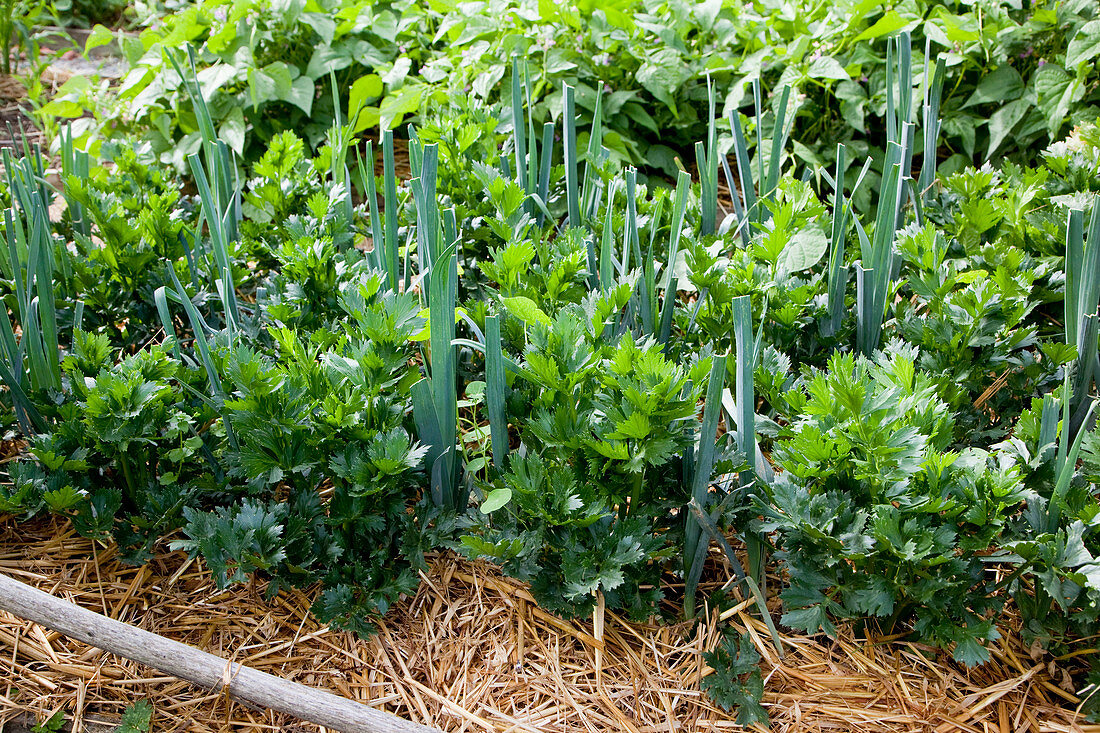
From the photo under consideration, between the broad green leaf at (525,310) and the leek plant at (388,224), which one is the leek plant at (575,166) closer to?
the leek plant at (388,224)

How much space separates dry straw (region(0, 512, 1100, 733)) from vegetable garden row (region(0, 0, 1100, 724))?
56 millimetres

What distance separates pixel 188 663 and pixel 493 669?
0.42 m

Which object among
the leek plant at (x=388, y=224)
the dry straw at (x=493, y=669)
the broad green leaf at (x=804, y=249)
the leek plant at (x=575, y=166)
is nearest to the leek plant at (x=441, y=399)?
the dry straw at (x=493, y=669)

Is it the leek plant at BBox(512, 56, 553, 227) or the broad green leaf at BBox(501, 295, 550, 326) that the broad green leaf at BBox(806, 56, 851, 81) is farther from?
the broad green leaf at BBox(501, 295, 550, 326)

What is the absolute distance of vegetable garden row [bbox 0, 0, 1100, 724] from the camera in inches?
42.3

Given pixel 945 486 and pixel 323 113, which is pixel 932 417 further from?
pixel 323 113

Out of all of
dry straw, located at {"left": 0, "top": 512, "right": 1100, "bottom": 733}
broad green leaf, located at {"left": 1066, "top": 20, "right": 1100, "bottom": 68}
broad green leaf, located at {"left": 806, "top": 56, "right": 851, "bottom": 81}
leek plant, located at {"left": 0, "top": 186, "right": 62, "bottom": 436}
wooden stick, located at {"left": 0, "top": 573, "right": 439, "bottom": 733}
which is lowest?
dry straw, located at {"left": 0, "top": 512, "right": 1100, "bottom": 733}

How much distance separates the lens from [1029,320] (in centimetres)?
Answer: 161

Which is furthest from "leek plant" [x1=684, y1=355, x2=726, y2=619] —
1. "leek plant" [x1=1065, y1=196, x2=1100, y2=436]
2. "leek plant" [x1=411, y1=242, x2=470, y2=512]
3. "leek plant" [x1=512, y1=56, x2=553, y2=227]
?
"leek plant" [x1=512, y1=56, x2=553, y2=227]

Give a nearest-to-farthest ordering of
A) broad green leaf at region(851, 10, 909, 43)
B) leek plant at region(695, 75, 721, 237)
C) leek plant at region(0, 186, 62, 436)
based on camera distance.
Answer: leek plant at region(0, 186, 62, 436), leek plant at region(695, 75, 721, 237), broad green leaf at region(851, 10, 909, 43)

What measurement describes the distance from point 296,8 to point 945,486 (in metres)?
2.37

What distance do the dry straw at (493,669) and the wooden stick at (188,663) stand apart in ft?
0.32

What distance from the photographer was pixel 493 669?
3.95 ft

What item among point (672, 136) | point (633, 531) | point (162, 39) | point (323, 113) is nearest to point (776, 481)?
point (633, 531)
